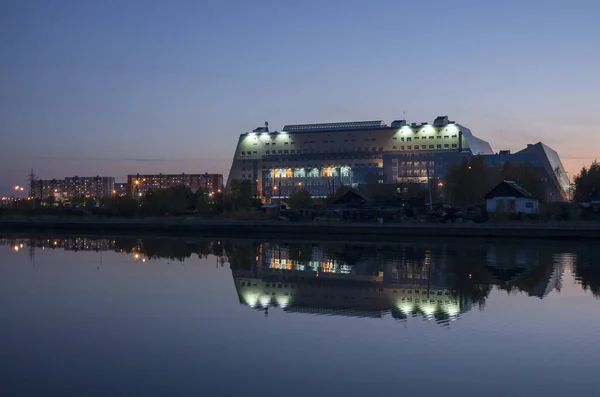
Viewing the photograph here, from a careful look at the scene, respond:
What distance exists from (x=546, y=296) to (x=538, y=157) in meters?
48.8

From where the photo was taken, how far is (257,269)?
1609cm

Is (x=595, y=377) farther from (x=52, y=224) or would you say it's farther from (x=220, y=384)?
(x=52, y=224)

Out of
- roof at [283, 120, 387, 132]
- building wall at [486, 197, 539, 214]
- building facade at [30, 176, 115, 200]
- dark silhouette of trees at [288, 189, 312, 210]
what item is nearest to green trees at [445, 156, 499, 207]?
building wall at [486, 197, 539, 214]

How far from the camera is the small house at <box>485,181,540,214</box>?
1235 inches

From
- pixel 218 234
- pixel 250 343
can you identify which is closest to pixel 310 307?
pixel 250 343

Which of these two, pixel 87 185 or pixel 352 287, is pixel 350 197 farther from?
pixel 87 185

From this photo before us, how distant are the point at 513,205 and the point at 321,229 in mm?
9946

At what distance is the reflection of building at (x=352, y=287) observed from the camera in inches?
398

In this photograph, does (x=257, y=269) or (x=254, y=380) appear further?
(x=257, y=269)

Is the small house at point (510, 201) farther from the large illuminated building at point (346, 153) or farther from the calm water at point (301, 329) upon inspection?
the large illuminated building at point (346, 153)

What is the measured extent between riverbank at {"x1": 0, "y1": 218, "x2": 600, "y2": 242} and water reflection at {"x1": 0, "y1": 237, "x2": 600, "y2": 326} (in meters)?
3.37

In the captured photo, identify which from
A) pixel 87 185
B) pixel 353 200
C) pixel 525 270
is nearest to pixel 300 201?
pixel 353 200

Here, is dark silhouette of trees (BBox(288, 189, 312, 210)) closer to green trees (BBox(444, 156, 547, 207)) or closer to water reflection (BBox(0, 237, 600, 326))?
green trees (BBox(444, 156, 547, 207))

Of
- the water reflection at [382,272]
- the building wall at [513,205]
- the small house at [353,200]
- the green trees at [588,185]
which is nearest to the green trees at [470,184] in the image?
the green trees at [588,185]
